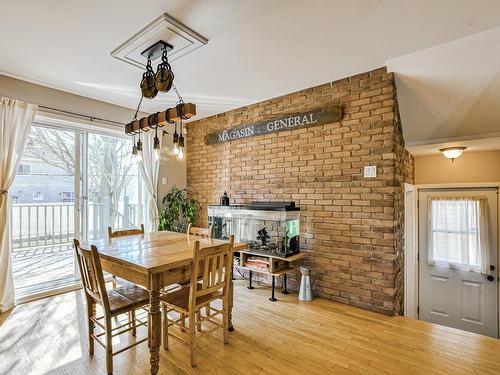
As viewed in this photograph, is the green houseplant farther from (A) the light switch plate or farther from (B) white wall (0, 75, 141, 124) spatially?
(A) the light switch plate

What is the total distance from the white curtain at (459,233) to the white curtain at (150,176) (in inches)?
160

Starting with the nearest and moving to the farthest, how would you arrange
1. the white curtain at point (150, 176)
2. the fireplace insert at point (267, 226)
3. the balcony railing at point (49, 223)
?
the fireplace insert at point (267, 226) < the balcony railing at point (49, 223) < the white curtain at point (150, 176)

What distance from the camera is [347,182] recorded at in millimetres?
2984

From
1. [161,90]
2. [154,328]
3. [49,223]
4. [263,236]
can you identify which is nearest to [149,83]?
[161,90]

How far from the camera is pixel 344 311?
2805 mm

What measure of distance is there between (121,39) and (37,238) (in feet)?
8.95

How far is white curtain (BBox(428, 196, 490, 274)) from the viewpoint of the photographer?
3.37 m

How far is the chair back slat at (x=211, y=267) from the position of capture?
189 cm

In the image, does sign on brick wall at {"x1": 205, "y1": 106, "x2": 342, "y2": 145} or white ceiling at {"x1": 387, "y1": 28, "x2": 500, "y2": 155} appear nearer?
white ceiling at {"x1": 387, "y1": 28, "x2": 500, "y2": 155}

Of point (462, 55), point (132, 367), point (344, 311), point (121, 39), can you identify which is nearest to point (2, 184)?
point (121, 39)

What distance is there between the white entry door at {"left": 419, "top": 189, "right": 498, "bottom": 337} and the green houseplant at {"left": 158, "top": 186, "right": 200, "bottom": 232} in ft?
11.4

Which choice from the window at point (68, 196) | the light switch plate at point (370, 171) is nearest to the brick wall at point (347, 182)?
the light switch plate at point (370, 171)

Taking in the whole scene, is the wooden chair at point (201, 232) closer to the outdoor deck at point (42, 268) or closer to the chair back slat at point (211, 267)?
the chair back slat at point (211, 267)

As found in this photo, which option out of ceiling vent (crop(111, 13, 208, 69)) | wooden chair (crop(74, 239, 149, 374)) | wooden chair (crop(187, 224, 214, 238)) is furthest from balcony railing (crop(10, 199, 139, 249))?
ceiling vent (crop(111, 13, 208, 69))
